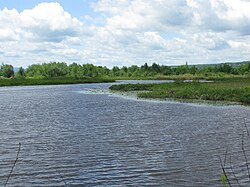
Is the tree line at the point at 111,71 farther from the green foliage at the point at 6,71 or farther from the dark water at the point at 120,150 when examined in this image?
the dark water at the point at 120,150

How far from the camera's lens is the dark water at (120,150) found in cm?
1127

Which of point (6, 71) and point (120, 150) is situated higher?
point (6, 71)

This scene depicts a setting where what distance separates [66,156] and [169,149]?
4236 millimetres

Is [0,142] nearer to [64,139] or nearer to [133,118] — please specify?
[64,139]

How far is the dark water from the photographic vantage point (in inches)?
444

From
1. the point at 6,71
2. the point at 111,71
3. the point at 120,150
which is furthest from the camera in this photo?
the point at 111,71

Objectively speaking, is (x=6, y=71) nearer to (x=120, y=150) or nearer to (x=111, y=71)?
(x=111, y=71)

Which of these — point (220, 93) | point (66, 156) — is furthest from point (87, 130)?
point (220, 93)

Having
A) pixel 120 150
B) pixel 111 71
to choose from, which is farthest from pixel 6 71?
pixel 120 150

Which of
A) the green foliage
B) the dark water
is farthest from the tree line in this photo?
the dark water

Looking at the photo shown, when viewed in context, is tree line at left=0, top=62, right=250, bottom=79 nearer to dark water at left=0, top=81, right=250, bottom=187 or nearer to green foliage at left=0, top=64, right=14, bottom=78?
green foliage at left=0, top=64, right=14, bottom=78

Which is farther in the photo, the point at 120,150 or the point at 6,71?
the point at 6,71

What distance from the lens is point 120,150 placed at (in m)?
15.3

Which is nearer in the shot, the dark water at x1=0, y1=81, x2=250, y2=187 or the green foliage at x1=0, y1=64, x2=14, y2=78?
the dark water at x1=0, y1=81, x2=250, y2=187
